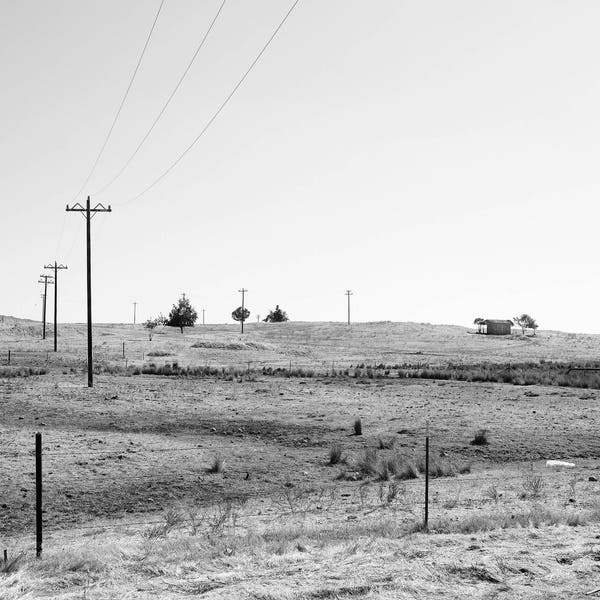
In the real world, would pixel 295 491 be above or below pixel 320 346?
below

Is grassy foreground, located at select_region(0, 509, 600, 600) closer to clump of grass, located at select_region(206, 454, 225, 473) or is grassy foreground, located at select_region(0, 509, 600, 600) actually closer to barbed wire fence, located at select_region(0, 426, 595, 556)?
barbed wire fence, located at select_region(0, 426, 595, 556)

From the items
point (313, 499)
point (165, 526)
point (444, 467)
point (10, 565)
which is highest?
point (10, 565)

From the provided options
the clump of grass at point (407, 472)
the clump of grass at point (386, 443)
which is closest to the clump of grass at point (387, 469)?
the clump of grass at point (407, 472)

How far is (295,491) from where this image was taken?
18.7m

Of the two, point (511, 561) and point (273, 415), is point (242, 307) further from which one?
point (511, 561)

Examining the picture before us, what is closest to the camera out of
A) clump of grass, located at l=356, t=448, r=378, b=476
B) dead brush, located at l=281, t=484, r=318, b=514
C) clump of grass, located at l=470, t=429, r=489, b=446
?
dead brush, located at l=281, t=484, r=318, b=514

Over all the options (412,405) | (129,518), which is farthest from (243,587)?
(412,405)

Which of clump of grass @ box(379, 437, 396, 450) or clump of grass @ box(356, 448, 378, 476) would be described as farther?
clump of grass @ box(379, 437, 396, 450)

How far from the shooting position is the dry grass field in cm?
1127

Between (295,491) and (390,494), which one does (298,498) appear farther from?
(390,494)

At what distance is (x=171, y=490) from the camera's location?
18719 mm

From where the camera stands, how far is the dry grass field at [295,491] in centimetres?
1127

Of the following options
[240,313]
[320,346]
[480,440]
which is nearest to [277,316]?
[240,313]

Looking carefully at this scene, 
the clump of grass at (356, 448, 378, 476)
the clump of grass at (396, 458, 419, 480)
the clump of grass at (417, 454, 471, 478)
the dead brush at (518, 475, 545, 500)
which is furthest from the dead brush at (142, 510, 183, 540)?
the clump of grass at (417, 454, 471, 478)
